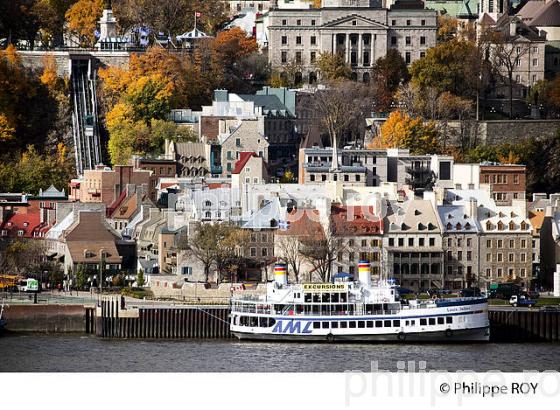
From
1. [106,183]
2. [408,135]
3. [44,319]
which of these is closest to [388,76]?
[408,135]

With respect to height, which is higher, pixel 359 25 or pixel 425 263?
pixel 359 25

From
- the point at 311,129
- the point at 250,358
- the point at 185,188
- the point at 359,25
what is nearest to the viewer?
the point at 250,358

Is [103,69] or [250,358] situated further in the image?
[103,69]

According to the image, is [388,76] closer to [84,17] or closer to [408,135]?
[408,135]

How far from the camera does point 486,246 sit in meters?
116

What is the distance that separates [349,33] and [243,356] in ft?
204

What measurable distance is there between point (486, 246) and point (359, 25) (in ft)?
150

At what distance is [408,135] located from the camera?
142 metres

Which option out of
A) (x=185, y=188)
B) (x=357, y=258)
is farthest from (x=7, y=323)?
(x=185, y=188)

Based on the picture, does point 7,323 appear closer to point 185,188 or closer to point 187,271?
point 187,271

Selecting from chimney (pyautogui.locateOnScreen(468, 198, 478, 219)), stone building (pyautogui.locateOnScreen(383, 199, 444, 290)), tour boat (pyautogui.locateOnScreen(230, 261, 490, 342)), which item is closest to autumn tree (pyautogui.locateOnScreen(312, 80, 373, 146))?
chimney (pyautogui.locateOnScreen(468, 198, 478, 219))

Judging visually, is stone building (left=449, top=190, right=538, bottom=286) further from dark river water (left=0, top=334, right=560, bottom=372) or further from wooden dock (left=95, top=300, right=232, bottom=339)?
wooden dock (left=95, top=300, right=232, bottom=339)

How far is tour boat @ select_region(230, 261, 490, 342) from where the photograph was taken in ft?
338

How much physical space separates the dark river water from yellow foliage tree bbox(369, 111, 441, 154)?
38162 mm
